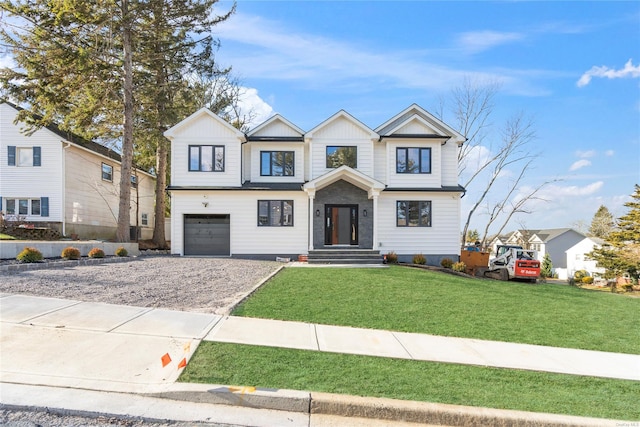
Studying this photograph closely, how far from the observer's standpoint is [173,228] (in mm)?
19125

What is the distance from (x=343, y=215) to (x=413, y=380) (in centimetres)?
1467

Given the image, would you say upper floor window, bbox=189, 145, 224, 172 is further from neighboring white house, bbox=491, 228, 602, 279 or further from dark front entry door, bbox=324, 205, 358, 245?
neighboring white house, bbox=491, 228, 602, 279

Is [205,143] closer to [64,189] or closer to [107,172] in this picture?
[64,189]

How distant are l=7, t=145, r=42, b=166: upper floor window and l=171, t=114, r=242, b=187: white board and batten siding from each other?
851 cm

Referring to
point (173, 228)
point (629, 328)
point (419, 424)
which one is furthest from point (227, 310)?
point (173, 228)

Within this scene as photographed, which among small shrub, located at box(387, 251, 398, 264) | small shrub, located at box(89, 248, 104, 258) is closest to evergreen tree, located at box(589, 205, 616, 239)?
small shrub, located at box(387, 251, 398, 264)

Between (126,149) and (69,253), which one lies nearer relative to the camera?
(69,253)

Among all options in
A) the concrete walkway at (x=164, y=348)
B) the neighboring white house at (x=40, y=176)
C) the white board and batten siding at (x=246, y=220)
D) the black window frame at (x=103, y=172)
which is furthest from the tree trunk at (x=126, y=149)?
the concrete walkway at (x=164, y=348)

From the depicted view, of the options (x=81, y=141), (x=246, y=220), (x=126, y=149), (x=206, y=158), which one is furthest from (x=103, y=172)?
(x=246, y=220)

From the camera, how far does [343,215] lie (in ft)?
63.3

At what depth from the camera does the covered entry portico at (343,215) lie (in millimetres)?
18906

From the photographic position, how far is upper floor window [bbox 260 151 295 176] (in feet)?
64.5

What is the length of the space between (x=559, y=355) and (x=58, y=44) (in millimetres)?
21098

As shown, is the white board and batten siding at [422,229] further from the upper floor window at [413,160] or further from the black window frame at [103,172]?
the black window frame at [103,172]
